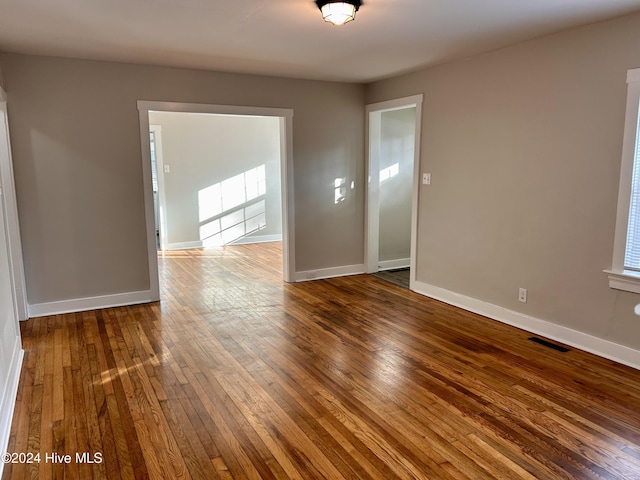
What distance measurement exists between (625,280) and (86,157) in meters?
4.65

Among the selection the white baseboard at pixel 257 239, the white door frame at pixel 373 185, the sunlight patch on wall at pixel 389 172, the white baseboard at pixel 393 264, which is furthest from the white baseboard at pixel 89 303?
the white baseboard at pixel 257 239

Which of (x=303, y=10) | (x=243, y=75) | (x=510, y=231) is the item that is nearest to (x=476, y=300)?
(x=510, y=231)

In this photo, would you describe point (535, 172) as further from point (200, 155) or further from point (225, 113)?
point (200, 155)

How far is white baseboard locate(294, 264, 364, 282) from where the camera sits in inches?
218

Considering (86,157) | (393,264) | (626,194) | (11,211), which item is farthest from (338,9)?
(393,264)

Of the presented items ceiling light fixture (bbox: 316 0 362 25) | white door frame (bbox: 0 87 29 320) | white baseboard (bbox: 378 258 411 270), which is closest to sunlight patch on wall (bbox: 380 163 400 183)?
white baseboard (bbox: 378 258 411 270)

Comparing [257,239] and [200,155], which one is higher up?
[200,155]

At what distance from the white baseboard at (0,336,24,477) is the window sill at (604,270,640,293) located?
12.5 feet

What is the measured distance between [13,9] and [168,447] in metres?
2.81

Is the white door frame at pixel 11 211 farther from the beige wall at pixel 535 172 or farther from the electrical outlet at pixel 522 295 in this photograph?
the electrical outlet at pixel 522 295

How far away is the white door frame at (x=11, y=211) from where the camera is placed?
376 centimetres

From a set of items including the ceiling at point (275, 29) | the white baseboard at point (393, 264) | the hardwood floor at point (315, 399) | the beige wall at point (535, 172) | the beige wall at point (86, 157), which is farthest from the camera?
the white baseboard at point (393, 264)

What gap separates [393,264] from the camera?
6.21 metres

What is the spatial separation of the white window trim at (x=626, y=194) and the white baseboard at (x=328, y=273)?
3.16 meters
